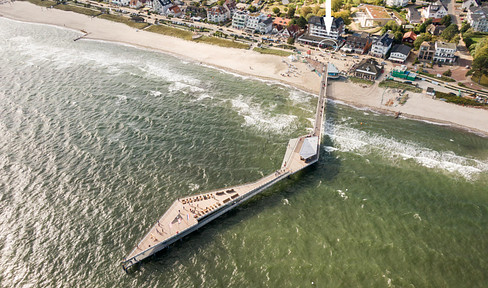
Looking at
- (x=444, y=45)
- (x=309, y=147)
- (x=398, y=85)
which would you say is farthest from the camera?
(x=444, y=45)

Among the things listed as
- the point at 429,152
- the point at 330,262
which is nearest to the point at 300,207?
the point at 330,262

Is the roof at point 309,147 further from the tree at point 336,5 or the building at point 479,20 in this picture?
the building at point 479,20

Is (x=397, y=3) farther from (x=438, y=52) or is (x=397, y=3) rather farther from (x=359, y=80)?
(x=359, y=80)

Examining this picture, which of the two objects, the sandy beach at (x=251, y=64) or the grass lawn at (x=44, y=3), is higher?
the grass lawn at (x=44, y=3)

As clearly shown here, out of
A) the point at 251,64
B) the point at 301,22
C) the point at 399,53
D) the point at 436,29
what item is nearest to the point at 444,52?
the point at 399,53

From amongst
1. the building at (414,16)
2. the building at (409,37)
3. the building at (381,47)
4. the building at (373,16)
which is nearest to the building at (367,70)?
the building at (381,47)

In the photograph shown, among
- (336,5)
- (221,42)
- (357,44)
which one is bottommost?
(221,42)

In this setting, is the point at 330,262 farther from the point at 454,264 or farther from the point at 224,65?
the point at 224,65
